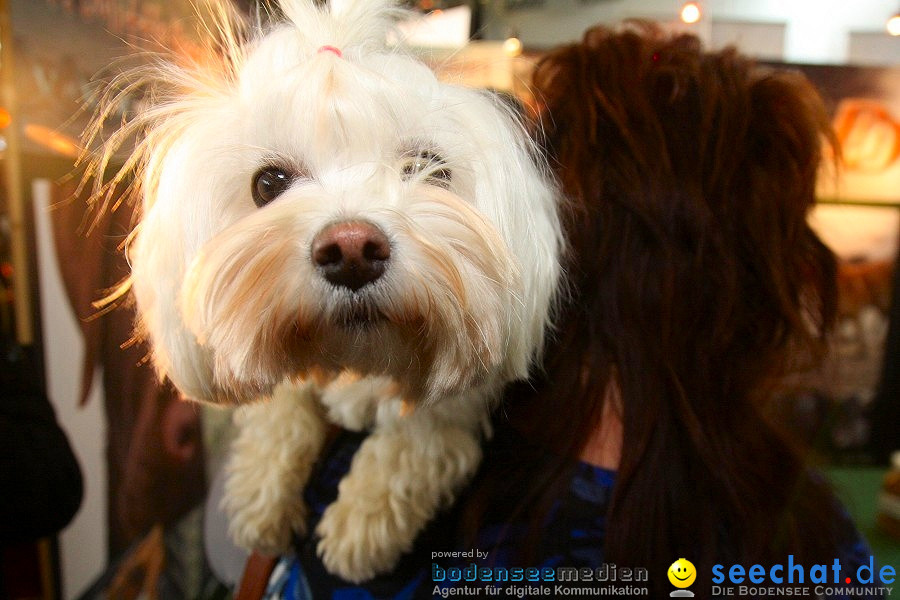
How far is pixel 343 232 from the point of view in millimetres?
427

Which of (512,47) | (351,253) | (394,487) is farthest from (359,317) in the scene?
(512,47)

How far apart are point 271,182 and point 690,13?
0.76 meters

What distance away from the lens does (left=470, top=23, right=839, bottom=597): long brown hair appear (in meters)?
0.59

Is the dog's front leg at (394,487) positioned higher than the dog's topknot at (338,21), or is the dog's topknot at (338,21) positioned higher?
the dog's topknot at (338,21)

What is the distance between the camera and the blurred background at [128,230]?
0.79 meters

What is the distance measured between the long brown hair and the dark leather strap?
1.18 ft

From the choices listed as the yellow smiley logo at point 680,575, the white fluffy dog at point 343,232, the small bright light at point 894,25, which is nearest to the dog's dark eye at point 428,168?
the white fluffy dog at point 343,232

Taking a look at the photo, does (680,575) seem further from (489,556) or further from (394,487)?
(394,487)

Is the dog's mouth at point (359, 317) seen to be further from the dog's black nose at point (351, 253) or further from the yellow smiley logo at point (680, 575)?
the yellow smiley logo at point (680, 575)

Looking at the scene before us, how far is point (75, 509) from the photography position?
78 cm

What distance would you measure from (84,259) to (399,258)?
0.83 m

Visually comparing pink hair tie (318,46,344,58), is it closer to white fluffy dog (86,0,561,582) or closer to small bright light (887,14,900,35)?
white fluffy dog (86,0,561,582)

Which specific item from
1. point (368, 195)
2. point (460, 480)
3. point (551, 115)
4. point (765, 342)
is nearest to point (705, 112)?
point (551, 115)

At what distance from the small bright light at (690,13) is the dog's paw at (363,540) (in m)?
0.89
